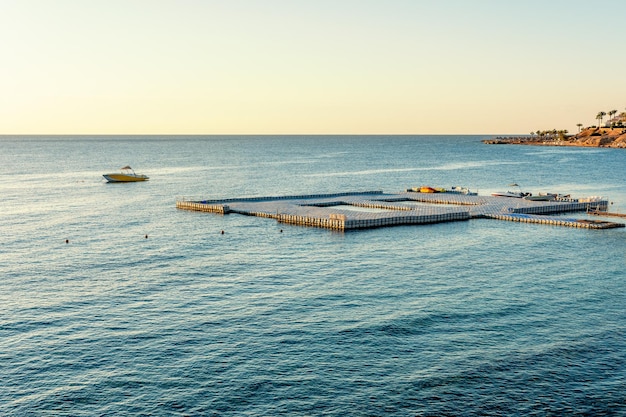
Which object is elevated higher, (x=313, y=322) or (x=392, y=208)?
(x=392, y=208)

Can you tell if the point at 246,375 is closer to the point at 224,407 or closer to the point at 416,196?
the point at 224,407

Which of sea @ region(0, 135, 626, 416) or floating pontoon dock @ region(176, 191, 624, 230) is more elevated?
floating pontoon dock @ region(176, 191, 624, 230)

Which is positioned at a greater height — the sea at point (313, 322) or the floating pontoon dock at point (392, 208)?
the floating pontoon dock at point (392, 208)

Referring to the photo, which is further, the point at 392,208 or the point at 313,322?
the point at 392,208

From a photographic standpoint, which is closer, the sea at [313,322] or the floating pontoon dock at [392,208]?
the sea at [313,322]

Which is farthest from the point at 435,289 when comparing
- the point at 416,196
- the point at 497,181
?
the point at 497,181
